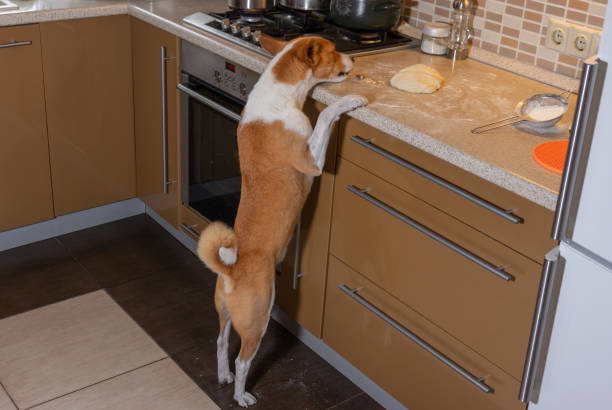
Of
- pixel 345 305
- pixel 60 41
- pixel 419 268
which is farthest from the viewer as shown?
pixel 60 41

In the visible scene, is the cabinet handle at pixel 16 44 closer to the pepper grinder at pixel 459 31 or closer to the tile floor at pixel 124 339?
the tile floor at pixel 124 339

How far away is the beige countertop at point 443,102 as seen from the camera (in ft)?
5.37

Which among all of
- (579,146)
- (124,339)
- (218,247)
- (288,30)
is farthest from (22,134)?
(579,146)

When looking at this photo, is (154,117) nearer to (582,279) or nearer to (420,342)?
(420,342)

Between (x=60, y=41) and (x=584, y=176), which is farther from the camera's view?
(x=60, y=41)

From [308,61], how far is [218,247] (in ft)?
1.83

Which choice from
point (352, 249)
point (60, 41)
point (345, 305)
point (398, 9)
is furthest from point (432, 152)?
point (60, 41)

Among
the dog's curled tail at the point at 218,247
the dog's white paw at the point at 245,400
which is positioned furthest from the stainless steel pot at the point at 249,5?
the dog's white paw at the point at 245,400

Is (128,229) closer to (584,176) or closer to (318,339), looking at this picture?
(318,339)

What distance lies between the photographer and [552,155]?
1.69 meters

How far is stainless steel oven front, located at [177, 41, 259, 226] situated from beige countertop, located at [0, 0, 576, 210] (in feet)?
0.23

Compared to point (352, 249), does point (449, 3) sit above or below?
above

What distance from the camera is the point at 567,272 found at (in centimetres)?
148

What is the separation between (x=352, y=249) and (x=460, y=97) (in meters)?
0.53
